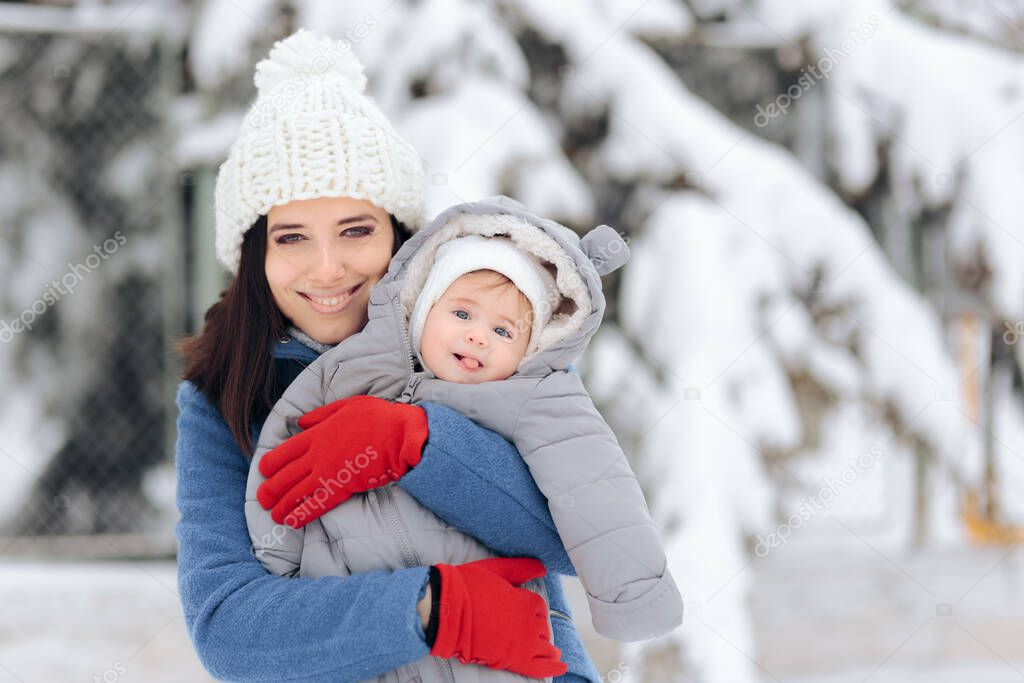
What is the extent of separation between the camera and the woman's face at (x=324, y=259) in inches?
61.2

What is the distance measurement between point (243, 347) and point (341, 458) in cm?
33

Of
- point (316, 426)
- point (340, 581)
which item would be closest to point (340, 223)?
point (316, 426)

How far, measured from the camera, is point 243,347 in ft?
5.08

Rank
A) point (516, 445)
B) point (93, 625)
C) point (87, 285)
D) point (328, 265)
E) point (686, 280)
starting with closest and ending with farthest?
1. point (516, 445)
2. point (328, 265)
3. point (686, 280)
4. point (93, 625)
5. point (87, 285)

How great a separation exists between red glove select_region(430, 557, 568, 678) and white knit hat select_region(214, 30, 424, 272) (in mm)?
609

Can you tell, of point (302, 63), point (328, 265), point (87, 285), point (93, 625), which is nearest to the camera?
point (328, 265)

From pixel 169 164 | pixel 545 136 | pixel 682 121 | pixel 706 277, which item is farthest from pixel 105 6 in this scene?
pixel 706 277

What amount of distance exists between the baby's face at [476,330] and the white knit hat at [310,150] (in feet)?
0.84

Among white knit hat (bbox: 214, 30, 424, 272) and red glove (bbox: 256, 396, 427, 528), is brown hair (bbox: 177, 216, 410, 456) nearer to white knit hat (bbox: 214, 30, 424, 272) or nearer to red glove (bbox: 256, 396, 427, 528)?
white knit hat (bbox: 214, 30, 424, 272)

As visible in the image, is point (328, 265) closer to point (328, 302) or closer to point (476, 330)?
point (328, 302)

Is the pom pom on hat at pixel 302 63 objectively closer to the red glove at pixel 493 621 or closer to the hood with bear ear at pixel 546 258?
the hood with bear ear at pixel 546 258

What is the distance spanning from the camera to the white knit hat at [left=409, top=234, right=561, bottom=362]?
4.73ft

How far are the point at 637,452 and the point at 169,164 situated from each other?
2311 millimetres

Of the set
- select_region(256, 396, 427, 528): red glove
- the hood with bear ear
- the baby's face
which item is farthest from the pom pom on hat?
select_region(256, 396, 427, 528): red glove
